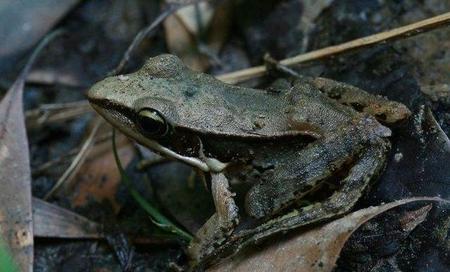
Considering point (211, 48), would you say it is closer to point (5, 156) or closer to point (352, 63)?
point (352, 63)

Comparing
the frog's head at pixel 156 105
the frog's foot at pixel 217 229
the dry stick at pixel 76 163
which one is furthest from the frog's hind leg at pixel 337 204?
the dry stick at pixel 76 163

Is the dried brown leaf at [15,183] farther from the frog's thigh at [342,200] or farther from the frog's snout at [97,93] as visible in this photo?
the frog's thigh at [342,200]

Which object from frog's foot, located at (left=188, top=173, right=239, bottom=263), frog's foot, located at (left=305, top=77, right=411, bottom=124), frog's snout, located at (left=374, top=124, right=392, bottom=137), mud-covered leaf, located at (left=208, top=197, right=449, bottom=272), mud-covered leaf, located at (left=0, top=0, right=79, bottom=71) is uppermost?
mud-covered leaf, located at (left=0, top=0, right=79, bottom=71)

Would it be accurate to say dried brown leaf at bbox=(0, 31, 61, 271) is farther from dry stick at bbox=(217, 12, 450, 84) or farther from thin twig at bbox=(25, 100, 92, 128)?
dry stick at bbox=(217, 12, 450, 84)

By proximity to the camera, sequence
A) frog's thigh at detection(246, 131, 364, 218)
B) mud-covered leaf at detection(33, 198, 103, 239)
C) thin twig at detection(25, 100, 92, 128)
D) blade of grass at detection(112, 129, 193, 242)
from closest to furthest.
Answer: frog's thigh at detection(246, 131, 364, 218)
blade of grass at detection(112, 129, 193, 242)
mud-covered leaf at detection(33, 198, 103, 239)
thin twig at detection(25, 100, 92, 128)

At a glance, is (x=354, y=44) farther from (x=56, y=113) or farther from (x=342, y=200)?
(x=56, y=113)

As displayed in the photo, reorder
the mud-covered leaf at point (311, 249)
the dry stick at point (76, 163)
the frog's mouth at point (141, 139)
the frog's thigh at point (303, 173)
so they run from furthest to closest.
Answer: the dry stick at point (76, 163), the frog's mouth at point (141, 139), the frog's thigh at point (303, 173), the mud-covered leaf at point (311, 249)

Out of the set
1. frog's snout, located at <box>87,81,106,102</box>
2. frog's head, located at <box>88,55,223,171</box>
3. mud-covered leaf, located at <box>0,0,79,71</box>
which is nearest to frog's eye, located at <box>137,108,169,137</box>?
frog's head, located at <box>88,55,223,171</box>
